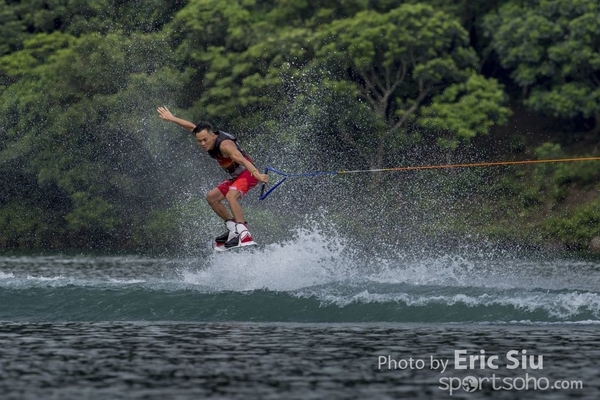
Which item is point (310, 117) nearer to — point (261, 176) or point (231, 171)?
point (231, 171)

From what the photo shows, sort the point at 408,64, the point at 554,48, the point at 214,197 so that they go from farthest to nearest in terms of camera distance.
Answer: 1. the point at 408,64
2. the point at 554,48
3. the point at 214,197

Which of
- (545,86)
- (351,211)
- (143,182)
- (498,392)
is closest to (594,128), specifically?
(545,86)

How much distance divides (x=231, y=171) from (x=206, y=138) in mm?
1029

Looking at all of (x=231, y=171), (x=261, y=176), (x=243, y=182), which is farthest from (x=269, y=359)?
(x=231, y=171)

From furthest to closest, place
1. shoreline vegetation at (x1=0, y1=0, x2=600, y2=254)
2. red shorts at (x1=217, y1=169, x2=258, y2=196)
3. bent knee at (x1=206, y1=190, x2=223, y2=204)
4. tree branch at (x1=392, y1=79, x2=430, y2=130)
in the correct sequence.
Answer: tree branch at (x1=392, y1=79, x2=430, y2=130) → shoreline vegetation at (x1=0, y1=0, x2=600, y2=254) → bent knee at (x1=206, y1=190, x2=223, y2=204) → red shorts at (x1=217, y1=169, x2=258, y2=196)

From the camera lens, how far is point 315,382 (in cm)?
1376

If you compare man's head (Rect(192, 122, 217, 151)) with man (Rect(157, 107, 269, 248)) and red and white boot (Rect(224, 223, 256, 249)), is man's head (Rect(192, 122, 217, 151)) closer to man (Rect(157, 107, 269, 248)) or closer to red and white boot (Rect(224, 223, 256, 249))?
man (Rect(157, 107, 269, 248))

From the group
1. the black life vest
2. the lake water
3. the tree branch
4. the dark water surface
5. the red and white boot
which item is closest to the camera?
the dark water surface

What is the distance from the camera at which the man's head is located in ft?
64.5

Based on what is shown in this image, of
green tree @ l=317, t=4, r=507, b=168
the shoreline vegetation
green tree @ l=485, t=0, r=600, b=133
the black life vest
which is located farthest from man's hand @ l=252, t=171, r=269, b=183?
green tree @ l=485, t=0, r=600, b=133

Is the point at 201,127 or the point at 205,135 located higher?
the point at 201,127

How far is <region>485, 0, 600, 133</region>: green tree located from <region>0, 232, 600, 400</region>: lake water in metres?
15.1

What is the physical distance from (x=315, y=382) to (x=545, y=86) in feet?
98.0

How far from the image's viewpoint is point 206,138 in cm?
1973
